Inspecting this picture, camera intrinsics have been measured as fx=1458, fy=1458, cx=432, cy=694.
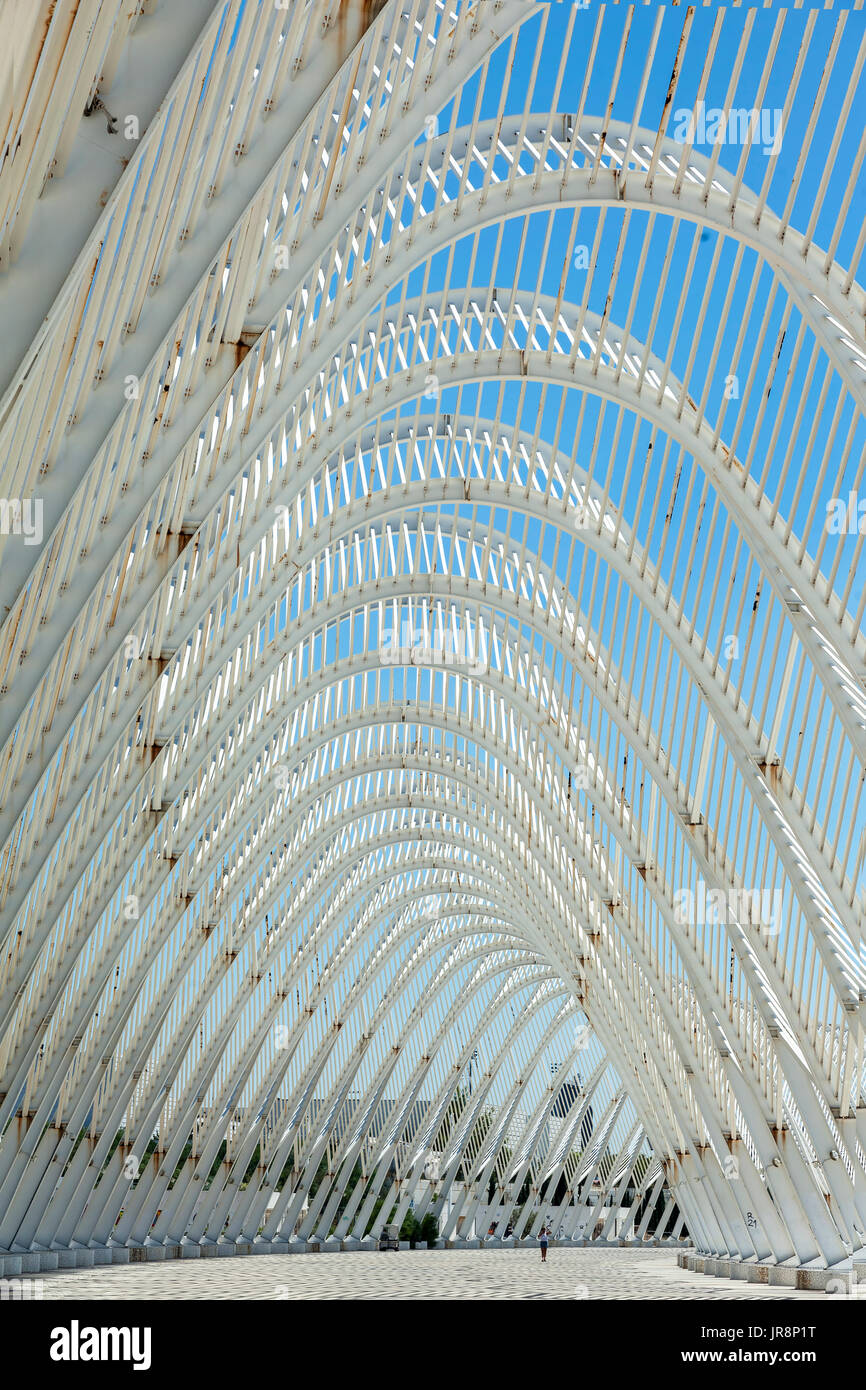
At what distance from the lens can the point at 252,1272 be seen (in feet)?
112

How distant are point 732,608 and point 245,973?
2613 cm

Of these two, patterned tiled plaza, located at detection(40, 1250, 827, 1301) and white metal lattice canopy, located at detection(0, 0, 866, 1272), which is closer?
white metal lattice canopy, located at detection(0, 0, 866, 1272)

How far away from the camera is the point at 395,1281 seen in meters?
30.8

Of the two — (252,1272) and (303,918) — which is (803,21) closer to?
(252,1272)

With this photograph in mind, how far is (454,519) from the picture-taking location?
26078mm

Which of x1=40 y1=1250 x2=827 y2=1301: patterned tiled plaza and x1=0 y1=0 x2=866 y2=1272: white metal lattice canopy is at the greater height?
x1=0 y1=0 x2=866 y2=1272: white metal lattice canopy

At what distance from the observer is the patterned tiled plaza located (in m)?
25.2

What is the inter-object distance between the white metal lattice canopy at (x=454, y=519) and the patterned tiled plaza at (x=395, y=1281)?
2174mm

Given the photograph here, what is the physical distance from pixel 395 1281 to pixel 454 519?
16.2m

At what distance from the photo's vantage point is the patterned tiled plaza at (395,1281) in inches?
993

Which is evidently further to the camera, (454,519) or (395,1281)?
(395,1281)

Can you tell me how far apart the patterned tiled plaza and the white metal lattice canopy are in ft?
7.13

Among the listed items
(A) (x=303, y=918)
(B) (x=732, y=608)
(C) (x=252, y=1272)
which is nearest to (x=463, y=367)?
(B) (x=732, y=608)

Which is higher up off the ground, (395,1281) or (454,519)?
(454,519)
